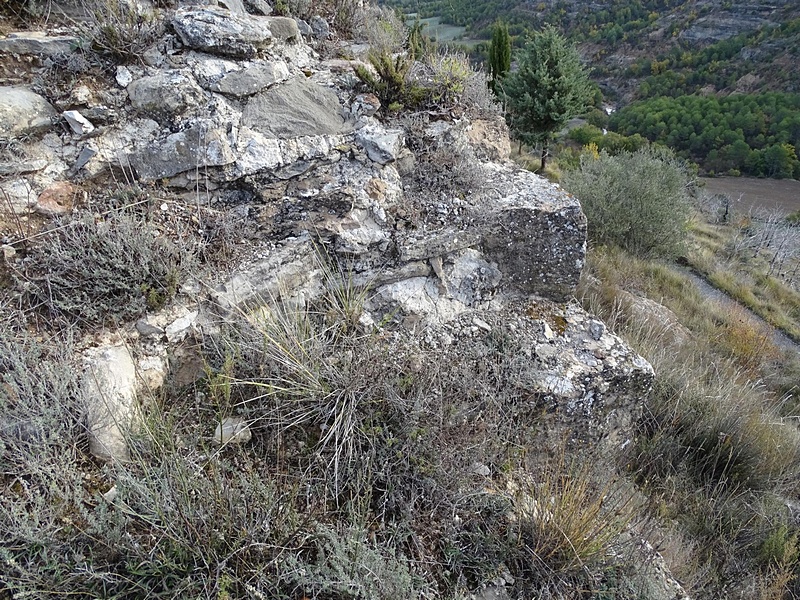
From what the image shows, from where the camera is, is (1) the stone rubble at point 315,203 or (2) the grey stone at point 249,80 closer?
(1) the stone rubble at point 315,203

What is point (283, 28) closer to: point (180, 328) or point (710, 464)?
point (180, 328)

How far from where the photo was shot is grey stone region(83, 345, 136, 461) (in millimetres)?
1830

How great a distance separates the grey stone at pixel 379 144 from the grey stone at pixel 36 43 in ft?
6.28

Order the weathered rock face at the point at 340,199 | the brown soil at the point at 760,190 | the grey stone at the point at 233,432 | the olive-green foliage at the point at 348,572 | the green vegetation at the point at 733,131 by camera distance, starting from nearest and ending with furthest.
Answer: the olive-green foliage at the point at 348,572 < the grey stone at the point at 233,432 < the weathered rock face at the point at 340,199 < the brown soil at the point at 760,190 < the green vegetation at the point at 733,131

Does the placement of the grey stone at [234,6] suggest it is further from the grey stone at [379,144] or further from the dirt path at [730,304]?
the dirt path at [730,304]

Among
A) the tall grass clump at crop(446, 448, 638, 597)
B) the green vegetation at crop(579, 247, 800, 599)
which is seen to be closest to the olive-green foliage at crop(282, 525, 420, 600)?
the tall grass clump at crop(446, 448, 638, 597)

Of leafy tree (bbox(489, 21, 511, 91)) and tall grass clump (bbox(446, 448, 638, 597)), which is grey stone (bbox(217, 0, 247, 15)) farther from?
leafy tree (bbox(489, 21, 511, 91))

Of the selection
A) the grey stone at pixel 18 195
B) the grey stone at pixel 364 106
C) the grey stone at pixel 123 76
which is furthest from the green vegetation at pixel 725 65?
the grey stone at pixel 18 195

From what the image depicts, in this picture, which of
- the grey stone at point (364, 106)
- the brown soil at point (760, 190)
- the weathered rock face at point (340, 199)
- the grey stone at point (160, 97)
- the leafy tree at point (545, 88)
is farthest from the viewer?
the brown soil at point (760, 190)

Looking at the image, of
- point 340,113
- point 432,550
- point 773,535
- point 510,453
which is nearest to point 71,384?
point 432,550

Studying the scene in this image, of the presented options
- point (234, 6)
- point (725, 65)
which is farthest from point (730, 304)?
point (725, 65)

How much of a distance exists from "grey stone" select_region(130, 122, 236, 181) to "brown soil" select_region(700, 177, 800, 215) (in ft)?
96.7

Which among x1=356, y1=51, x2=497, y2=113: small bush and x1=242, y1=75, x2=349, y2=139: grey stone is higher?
x1=356, y1=51, x2=497, y2=113: small bush

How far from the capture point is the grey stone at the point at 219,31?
3070 millimetres
